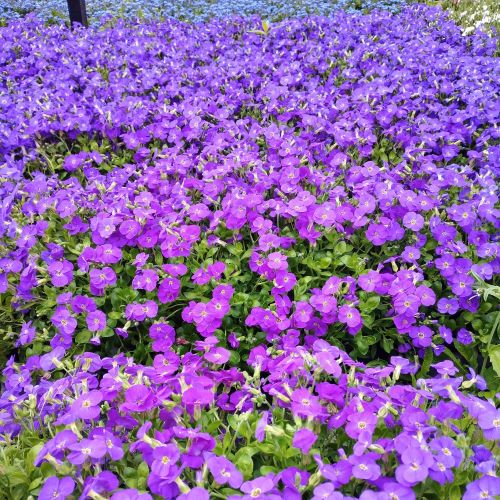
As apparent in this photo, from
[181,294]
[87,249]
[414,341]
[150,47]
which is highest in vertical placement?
[150,47]

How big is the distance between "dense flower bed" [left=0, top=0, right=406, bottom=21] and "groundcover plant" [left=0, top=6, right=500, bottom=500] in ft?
7.88

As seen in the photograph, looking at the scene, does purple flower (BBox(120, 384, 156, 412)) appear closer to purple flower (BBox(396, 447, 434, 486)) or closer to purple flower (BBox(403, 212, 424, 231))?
purple flower (BBox(396, 447, 434, 486))

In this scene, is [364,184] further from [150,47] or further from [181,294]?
[150,47]

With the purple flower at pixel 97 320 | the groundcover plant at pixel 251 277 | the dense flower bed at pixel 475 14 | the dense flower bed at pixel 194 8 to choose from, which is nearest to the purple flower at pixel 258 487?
the groundcover plant at pixel 251 277

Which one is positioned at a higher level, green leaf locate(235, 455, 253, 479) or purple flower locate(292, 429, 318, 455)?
purple flower locate(292, 429, 318, 455)

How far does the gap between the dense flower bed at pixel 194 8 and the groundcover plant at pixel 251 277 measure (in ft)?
7.88

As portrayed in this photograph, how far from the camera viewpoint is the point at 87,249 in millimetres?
2428

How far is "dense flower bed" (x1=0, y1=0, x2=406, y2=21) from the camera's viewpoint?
278 inches

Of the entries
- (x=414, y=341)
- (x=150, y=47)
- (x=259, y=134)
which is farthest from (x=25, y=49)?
(x=414, y=341)

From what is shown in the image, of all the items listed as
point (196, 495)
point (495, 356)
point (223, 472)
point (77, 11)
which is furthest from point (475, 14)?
point (196, 495)

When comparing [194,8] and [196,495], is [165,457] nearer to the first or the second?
[196,495]

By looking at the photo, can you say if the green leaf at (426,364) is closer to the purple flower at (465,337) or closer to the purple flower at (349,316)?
the purple flower at (465,337)

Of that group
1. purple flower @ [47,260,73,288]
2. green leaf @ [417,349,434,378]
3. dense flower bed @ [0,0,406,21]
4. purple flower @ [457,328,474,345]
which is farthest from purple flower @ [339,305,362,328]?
dense flower bed @ [0,0,406,21]

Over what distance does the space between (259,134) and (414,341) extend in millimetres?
1681
